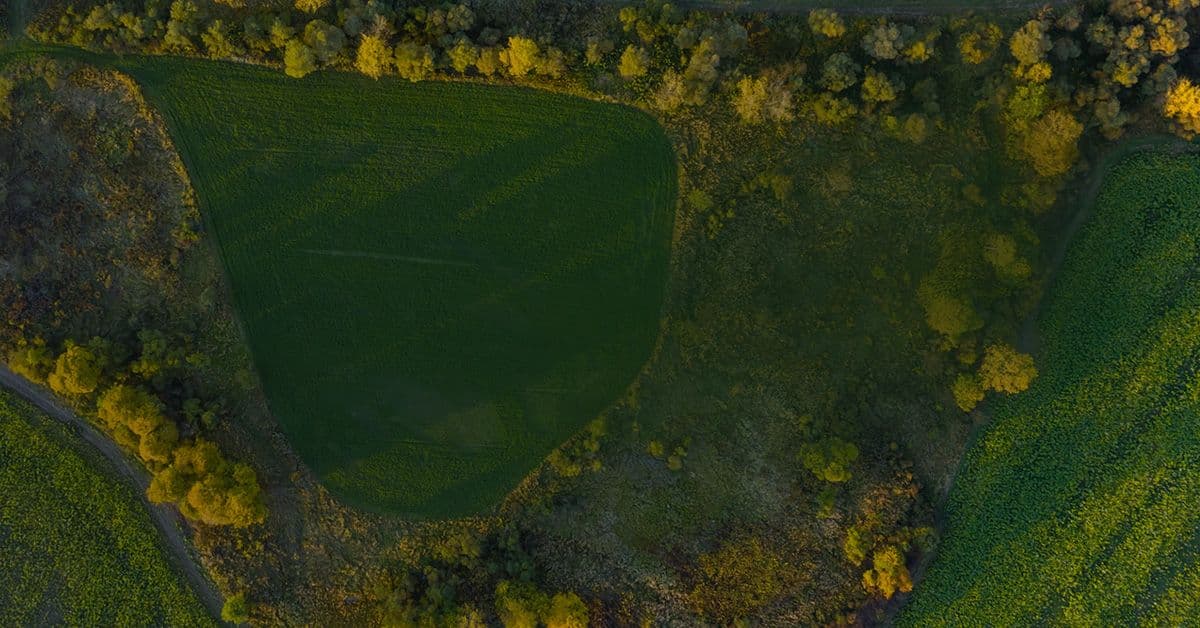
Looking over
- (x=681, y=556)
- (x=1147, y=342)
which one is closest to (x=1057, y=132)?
(x=1147, y=342)

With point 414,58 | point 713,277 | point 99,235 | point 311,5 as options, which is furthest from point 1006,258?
point 99,235

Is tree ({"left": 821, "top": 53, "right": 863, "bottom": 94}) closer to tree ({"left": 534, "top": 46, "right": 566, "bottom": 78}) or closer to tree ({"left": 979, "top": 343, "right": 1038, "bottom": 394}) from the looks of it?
tree ({"left": 534, "top": 46, "right": 566, "bottom": 78})

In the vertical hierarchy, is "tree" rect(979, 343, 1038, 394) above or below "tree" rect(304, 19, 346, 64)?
below

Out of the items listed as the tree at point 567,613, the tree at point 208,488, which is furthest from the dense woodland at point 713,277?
the tree at point 208,488

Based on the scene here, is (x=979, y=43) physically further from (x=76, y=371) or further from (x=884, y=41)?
(x=76, y=371)

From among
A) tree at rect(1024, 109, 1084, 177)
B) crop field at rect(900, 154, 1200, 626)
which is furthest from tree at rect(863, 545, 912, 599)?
tree at rect(1024, 109, 1084, 177)

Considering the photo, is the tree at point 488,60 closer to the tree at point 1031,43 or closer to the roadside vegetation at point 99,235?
the roadside vegetation at point 99,235

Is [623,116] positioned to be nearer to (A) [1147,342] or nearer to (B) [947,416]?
(B) [947,416]
